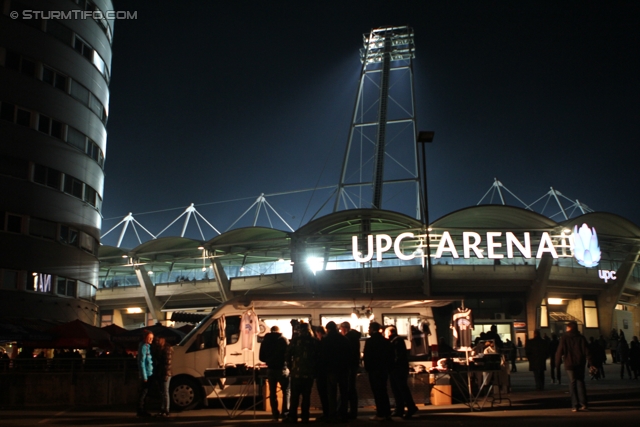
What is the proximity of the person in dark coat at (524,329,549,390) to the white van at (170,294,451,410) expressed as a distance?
122 inches

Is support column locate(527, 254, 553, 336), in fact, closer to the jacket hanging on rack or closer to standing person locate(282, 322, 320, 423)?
the jacket hanging on rack

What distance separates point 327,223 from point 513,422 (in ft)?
→ 94.5

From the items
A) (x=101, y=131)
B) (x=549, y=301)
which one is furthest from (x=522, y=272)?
(x=101, y=131)

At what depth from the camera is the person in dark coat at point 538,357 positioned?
1780 cm

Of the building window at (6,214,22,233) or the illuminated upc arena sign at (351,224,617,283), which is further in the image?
the illuminated upc arena sign at (351,224,617,283)

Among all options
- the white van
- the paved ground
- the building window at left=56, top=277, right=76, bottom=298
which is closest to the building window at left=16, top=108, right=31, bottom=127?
the building window at left=56, top=277, right=76, bottom=298

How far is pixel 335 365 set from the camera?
11.5 m

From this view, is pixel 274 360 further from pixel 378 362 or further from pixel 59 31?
pixel 59 31

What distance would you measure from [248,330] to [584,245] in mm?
27946

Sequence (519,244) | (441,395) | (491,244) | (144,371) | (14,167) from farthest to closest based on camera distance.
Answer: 1. (519,244)
2. (491,244)
3. (14,167)
4. (441,395)
5. (144,371)

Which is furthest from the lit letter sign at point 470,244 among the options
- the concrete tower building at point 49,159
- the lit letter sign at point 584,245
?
the concrete tower building at point 49,159

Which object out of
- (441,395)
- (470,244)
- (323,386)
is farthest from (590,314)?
(323,386)

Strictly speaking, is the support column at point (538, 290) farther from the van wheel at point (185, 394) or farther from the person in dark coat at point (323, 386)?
the person in dark coat at point (323, 386)

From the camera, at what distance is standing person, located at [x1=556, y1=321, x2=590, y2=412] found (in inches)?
491
